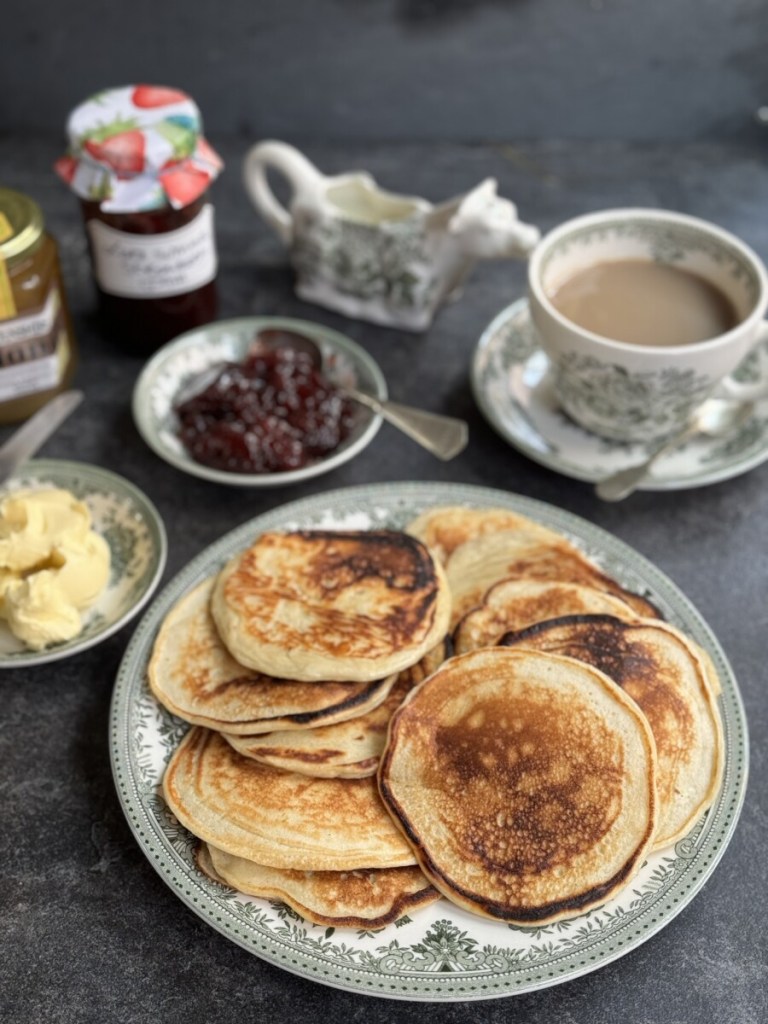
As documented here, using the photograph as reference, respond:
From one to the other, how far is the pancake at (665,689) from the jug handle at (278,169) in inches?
45.1

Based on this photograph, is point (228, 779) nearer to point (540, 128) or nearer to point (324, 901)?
point (324, 901)

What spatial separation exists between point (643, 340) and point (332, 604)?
0.71 meters

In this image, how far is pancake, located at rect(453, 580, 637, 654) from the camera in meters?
1.40

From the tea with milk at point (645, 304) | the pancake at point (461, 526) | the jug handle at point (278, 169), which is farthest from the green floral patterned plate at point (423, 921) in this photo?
the jug handle at point (278, 169)

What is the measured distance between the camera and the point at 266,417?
1.80 m

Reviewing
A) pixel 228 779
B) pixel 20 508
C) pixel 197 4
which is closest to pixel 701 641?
pixel 228 779

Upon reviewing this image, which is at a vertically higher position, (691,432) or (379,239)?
(379,239)

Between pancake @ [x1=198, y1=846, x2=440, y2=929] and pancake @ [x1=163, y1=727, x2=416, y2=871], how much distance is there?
0.03m

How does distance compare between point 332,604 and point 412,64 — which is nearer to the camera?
point 332,604

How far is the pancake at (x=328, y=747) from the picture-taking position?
1250 millimetres

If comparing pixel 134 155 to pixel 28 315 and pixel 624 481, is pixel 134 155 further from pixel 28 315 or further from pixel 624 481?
pixel 624 481

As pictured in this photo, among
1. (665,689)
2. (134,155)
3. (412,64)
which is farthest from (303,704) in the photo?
(412,64)

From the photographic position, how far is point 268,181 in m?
2.61

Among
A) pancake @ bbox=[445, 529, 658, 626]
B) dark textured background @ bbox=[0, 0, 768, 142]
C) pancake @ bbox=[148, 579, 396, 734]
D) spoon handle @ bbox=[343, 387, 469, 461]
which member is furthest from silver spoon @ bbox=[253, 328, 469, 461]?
dark textured background @ bbox=[0, 0, 768, 142]
